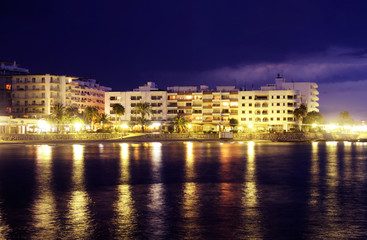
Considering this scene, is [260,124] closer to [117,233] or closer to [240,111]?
[240,111]

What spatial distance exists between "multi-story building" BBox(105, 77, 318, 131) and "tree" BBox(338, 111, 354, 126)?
39.0 meters

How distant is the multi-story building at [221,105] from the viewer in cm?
14488

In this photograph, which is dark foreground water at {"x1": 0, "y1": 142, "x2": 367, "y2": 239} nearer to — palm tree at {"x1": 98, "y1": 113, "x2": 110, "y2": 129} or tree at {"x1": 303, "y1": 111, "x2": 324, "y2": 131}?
palm tree at {"x1": 98, "y1": 113, "x2": 110, "y2": 129}

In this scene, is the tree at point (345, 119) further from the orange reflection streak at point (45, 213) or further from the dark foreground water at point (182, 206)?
the orange reflection streak at point (45, 213)

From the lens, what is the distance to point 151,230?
42.3 feet

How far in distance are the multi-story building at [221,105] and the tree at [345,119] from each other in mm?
39042

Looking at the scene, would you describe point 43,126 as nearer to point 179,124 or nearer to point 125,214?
point 179,124

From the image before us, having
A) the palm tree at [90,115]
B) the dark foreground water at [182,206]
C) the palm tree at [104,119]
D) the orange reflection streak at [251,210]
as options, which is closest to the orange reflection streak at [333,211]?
the dark foreground water at [182,206]

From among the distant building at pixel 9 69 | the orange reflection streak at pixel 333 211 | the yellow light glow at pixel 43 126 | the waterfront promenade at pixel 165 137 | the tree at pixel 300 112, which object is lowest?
the orange reflection streak at pixel 333 211

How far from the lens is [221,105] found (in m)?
150

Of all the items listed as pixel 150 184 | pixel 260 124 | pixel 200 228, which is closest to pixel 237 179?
pixel 150 184

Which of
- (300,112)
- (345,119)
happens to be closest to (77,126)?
(300,112)

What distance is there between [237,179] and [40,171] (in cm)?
1528

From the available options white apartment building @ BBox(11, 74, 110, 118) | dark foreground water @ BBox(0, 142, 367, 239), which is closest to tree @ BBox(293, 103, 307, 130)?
white apartment building @ BBox(11, 74, 110, 118)
